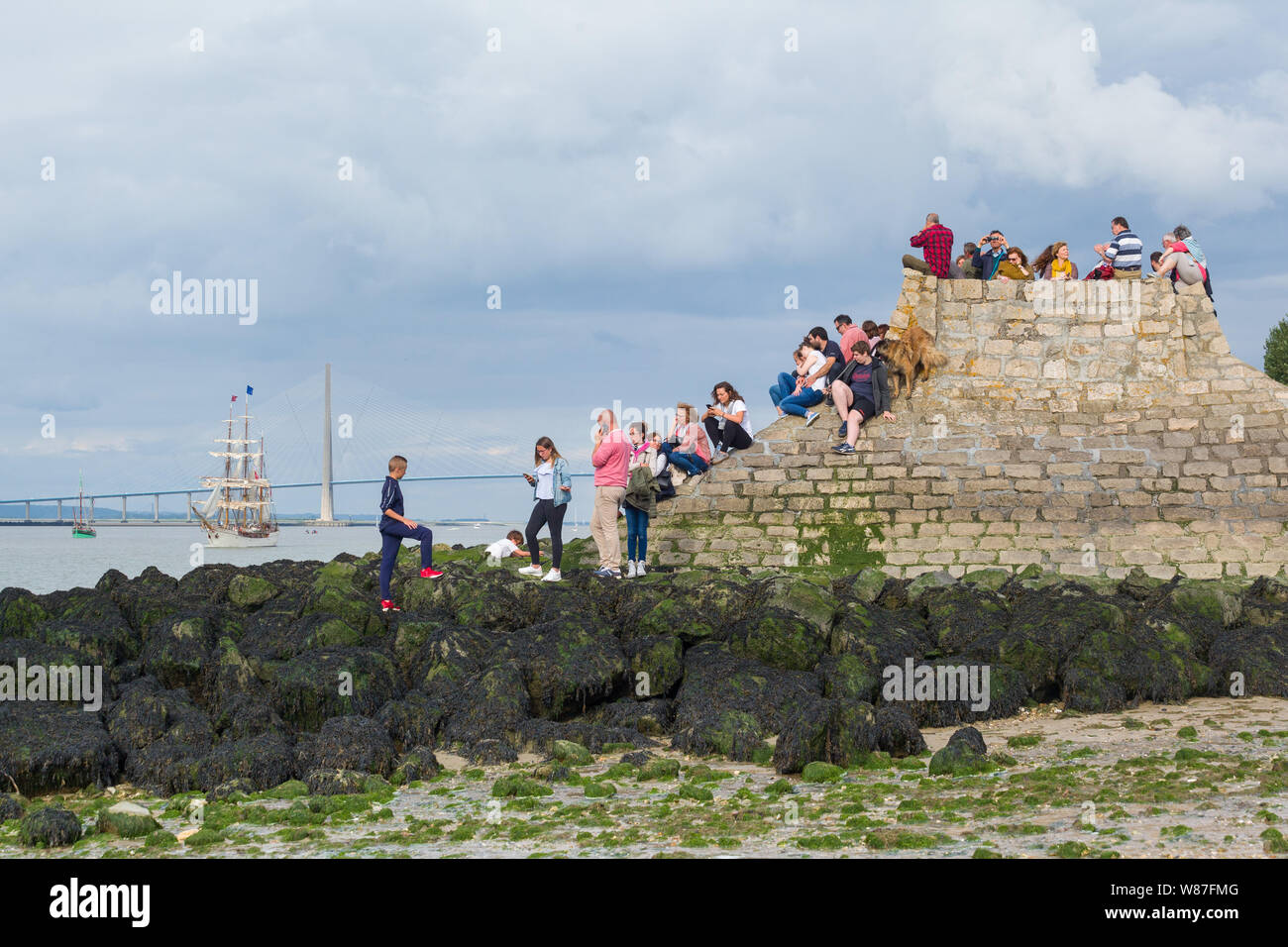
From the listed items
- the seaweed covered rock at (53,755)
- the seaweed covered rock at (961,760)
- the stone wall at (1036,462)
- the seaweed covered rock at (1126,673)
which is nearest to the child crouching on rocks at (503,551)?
the stone wall at (1036,462)

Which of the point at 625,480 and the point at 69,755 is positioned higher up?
the point at 625,480

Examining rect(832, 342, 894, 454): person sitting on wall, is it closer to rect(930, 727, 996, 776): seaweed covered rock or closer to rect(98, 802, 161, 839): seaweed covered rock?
rect(930, 727, 996, 776): seaweed covered rock

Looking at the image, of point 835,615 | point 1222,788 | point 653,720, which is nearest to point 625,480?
point 835,615

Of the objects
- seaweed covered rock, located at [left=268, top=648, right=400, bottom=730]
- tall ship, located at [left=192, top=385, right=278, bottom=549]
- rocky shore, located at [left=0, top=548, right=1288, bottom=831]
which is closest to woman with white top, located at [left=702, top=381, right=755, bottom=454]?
rocky shore, located at [left=0, top=548, right=1288, bottom=831]

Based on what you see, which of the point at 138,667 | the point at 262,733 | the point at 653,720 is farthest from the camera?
the point at 138,667

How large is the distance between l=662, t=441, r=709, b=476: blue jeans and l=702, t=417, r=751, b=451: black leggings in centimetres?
36

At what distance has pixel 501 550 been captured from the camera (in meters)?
17.0

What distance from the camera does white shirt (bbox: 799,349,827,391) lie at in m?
15.8

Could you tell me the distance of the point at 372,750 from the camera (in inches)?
305

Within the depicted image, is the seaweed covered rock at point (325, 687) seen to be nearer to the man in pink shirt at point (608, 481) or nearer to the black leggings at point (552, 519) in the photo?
the black leggings at point (552, 519)

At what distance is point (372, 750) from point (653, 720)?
7.12 feet
